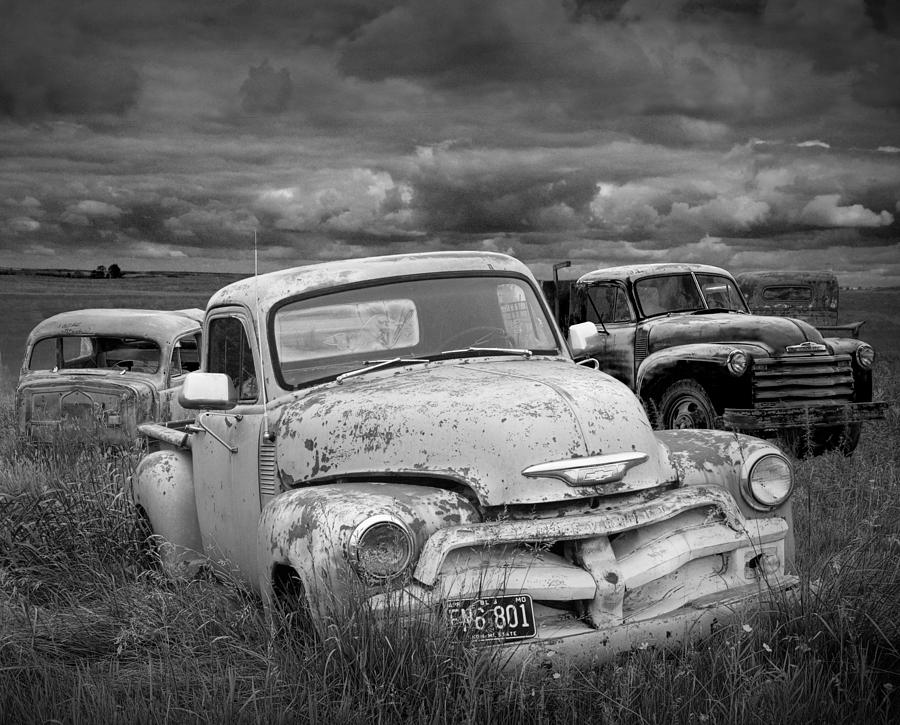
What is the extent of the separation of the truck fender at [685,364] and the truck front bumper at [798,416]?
547 mm

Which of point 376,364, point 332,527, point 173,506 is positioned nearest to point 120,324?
point 173,506

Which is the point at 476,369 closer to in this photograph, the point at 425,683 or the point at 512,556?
the point at 512,556

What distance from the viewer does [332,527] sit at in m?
3.32

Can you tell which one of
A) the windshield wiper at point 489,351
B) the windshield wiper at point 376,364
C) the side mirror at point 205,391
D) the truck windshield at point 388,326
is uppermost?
the truck windshield at point 388,326

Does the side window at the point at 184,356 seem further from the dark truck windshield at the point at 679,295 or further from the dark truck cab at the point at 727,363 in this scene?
the dark truck windshield at the point at 679,295

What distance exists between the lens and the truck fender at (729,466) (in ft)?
13.5

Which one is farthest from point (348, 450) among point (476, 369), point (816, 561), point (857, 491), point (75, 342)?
point (75, 342)

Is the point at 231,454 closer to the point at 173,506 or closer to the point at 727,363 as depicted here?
the point at 173,506

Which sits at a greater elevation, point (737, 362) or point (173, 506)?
point (737, 362)

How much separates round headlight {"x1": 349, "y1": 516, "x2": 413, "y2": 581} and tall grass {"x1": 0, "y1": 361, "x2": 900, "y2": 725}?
19 centimetres

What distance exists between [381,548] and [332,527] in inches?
7.1

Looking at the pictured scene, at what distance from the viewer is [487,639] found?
317cm

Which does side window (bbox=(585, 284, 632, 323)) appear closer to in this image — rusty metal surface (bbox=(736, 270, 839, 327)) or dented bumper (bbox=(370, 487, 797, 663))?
rusty metal surface (bbox=(736, 270, 839, 327))

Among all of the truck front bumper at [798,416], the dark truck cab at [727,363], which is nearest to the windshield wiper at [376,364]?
the dark truck cab at [727,363]
